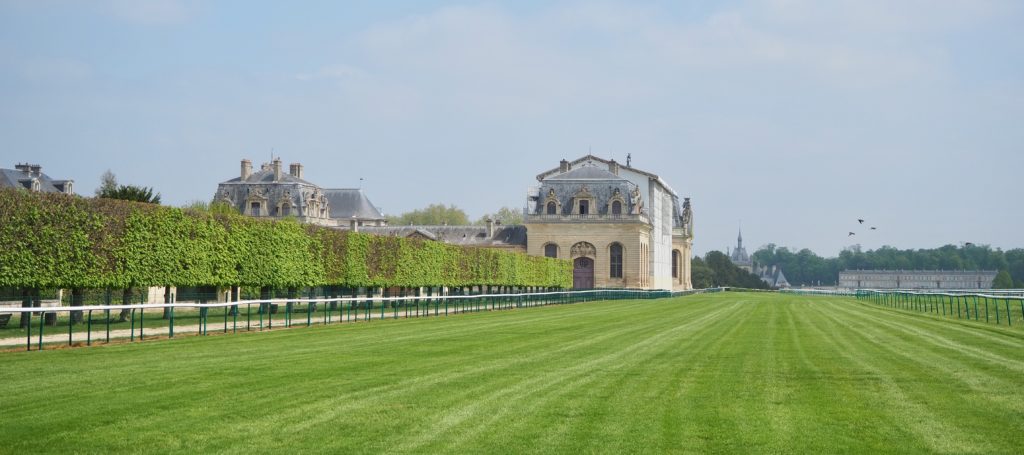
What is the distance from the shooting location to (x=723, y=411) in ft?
35.0

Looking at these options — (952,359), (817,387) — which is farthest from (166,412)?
(952,359)

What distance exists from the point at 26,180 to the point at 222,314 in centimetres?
4350

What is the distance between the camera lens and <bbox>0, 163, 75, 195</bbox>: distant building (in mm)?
67812

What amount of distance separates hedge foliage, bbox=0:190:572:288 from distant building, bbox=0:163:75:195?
30871 mm

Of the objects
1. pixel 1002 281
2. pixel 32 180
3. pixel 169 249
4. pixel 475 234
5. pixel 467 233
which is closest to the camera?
pixel 169 249

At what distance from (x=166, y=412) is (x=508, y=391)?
3911 mm

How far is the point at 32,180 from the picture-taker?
224ft

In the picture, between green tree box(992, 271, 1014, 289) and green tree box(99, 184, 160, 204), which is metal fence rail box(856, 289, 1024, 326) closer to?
green tree box(99, 184, 160, 204)

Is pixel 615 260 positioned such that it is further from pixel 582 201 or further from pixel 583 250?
pixel 582 201

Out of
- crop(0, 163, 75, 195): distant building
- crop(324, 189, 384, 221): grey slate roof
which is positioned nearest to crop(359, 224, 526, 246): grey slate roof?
crop(324, 189, 384, 221): grey slate roof

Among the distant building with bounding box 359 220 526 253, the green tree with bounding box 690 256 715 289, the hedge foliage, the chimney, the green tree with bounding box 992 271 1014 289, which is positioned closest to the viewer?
the hedge foliage

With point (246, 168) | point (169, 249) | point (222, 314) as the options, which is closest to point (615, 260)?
point (246, 168)

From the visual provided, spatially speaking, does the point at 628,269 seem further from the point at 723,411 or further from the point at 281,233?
the point at 723,411

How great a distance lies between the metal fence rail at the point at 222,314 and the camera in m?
22.5
